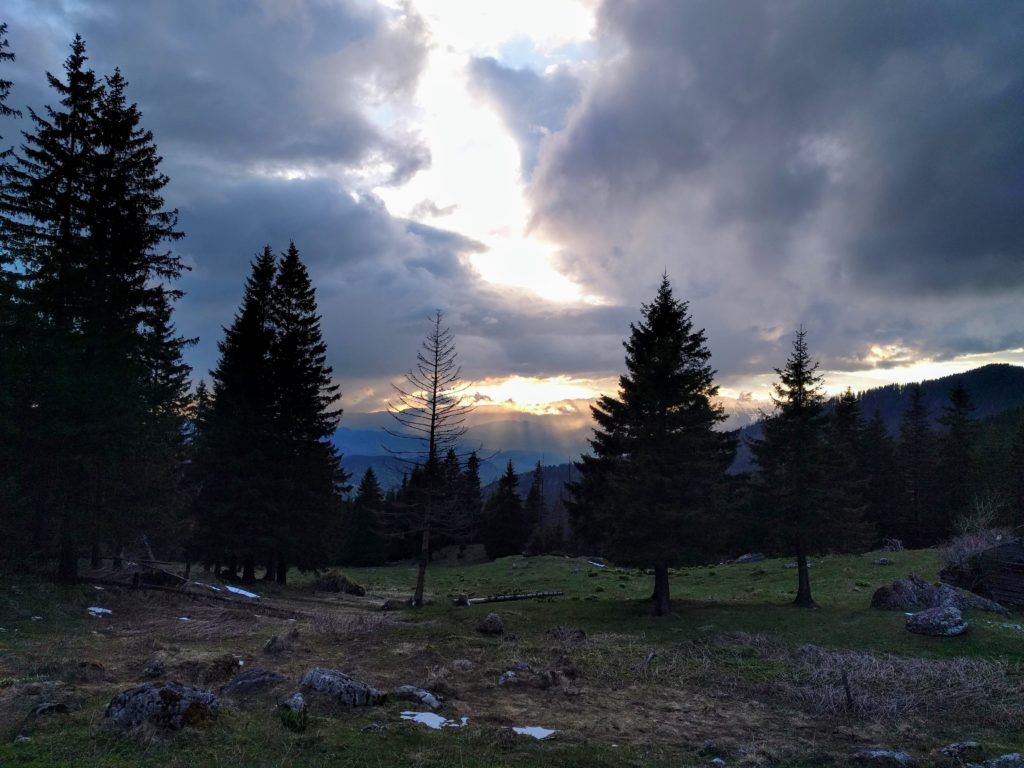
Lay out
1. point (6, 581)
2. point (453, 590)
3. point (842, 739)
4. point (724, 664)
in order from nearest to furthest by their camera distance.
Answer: point (842, 739) → point (724, 664) → point (6, 581) → point (453, 590)

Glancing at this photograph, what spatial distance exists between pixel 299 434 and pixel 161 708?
2617 centimetres

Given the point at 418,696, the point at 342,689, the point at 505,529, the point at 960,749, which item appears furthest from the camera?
the point at 505,529

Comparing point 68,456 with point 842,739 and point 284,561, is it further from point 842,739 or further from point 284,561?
point 842,739

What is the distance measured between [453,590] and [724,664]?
25392mm

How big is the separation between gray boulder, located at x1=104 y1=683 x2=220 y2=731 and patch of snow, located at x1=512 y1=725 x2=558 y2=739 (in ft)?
15.8

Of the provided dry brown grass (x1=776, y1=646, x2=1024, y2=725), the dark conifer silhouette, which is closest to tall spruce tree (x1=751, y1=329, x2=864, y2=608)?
dry brown grass (x1=776, y1=646, x2=1024, y2=725)

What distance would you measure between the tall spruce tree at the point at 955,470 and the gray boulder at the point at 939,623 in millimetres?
45792

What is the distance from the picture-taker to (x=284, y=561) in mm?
32531

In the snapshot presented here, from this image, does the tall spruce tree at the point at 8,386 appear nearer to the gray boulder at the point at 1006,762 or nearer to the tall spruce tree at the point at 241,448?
the tall spruce tree at the point at 241,448

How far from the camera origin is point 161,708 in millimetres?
7898

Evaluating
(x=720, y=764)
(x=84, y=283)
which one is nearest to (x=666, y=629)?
(x=720, y=764)

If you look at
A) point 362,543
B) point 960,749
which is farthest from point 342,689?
Result: point 362,543

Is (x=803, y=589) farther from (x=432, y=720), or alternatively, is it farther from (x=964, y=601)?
(x=432, y=720)

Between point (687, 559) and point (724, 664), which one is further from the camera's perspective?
point (687, 559)
